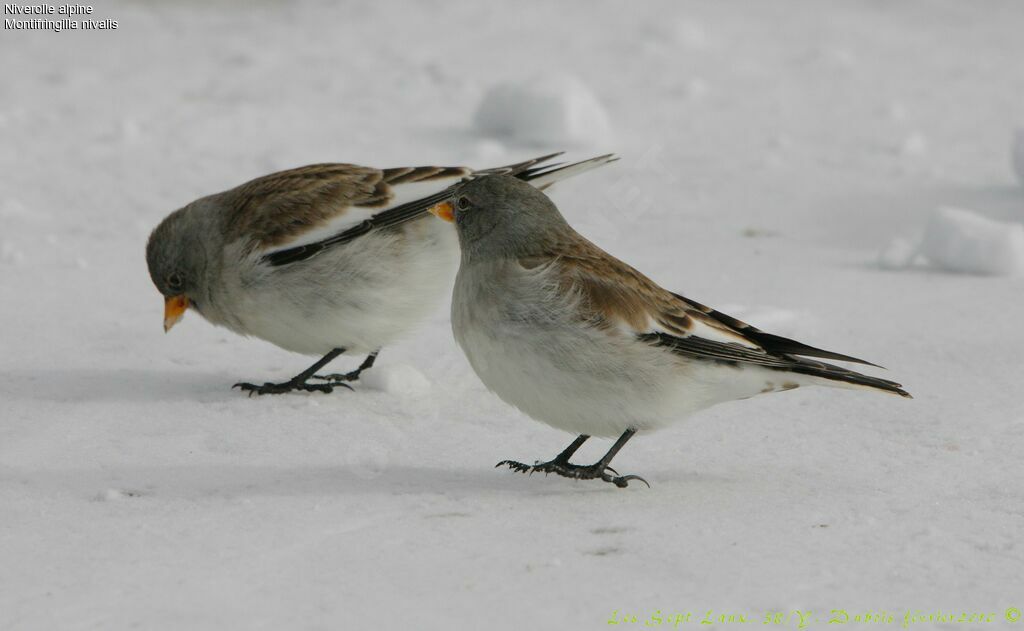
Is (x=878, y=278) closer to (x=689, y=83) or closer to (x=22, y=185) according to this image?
(x=689, y=83)

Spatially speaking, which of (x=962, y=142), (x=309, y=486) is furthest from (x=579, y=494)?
(x=962, y=142)

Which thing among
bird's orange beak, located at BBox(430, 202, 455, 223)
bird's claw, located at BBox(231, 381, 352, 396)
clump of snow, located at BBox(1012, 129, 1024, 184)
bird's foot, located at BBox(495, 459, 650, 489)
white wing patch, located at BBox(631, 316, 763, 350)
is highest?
clump of snow, located at BBox(1012, 129, 1024, 184)

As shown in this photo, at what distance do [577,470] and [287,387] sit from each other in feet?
4.74

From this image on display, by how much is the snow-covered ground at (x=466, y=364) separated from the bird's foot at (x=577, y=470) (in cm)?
5

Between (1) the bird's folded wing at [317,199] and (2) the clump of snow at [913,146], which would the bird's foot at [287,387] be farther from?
(2) the clump of snow at [913,146]

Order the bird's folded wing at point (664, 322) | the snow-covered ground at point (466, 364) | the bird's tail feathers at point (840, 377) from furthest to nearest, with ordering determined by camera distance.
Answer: the bird's folded wing at point (664, 322), the bird's tail feathers at point (840, 377), the snow-covered ground at point (466, 364)

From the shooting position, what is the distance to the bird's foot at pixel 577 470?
4160 millimetres

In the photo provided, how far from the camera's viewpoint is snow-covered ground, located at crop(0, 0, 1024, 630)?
340 cm

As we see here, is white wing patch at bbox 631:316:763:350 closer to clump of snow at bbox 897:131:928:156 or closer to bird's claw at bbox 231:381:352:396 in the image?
bird's claw at bbox 231:381:352:396

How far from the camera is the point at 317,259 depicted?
16.6ft

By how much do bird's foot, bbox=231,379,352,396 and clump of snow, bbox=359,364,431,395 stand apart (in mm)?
127

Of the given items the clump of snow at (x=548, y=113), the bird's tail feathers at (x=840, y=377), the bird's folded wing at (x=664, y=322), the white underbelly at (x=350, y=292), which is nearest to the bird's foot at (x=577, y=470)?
the bird's folded wing at (x=664, y=322)

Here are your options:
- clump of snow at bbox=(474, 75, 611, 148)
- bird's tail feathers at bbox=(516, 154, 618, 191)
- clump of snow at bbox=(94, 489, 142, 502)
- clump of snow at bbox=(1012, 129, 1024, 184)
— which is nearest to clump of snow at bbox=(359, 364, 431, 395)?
bird's tail feathers at bbox=(516, 154, 618, 191)

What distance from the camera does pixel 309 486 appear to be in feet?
13.4
